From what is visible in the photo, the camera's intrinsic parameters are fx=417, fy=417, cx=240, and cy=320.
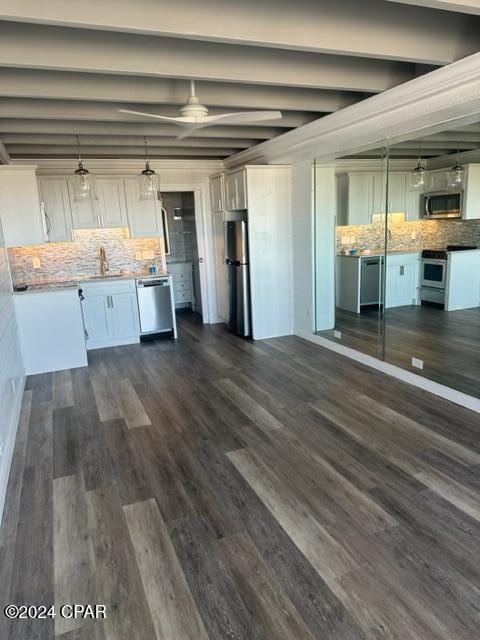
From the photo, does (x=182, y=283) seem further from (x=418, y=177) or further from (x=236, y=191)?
(x=418, y=177)

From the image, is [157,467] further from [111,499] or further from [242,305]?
[242,305]

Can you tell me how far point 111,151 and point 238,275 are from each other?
238 centimetres

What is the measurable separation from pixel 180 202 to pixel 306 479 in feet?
21.4

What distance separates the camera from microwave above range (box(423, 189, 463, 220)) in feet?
12.7

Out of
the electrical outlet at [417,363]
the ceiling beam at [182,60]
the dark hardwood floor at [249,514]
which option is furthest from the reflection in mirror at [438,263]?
the ceiling beam at [182,60]

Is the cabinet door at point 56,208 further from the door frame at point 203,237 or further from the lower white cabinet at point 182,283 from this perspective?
the lower white cabinet at point 182,283

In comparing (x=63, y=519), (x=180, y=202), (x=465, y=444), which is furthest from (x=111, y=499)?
(x=180, y=202)

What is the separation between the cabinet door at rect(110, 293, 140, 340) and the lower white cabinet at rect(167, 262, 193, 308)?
84.6 inches

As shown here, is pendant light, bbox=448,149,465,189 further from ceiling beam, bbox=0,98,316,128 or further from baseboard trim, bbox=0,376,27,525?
baseboard trim, bbox=0,376,27,525

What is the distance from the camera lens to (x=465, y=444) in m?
2.99

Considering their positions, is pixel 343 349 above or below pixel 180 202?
below

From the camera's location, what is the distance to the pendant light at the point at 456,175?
3773mm

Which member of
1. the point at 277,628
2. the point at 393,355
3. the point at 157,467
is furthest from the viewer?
the point at 393,355

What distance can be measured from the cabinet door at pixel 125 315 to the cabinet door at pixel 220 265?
58.9 inches
